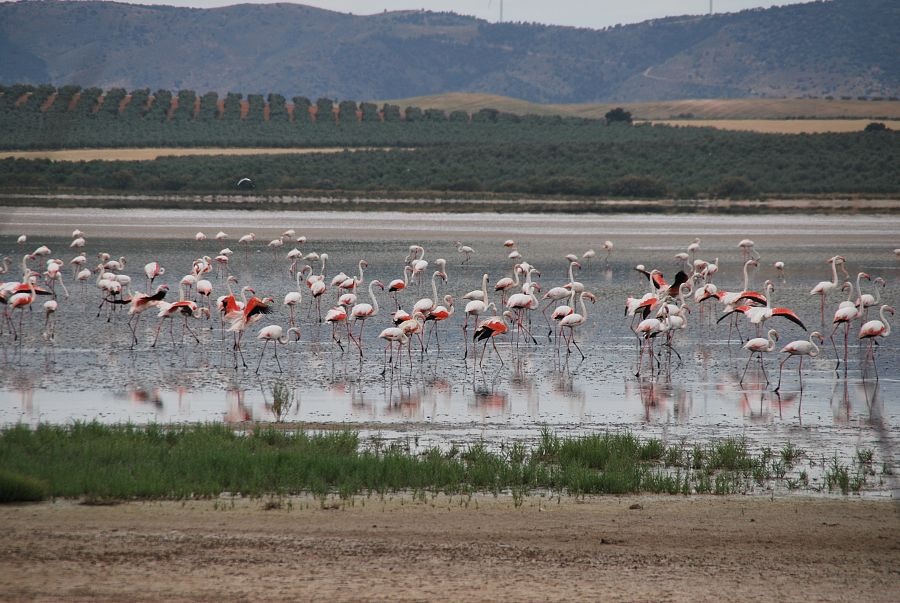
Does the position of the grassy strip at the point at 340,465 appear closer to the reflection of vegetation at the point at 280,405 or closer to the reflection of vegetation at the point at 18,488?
the reflection of vegetation at the point at 18,488

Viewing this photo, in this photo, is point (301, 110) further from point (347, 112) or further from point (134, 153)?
point (134, 153)

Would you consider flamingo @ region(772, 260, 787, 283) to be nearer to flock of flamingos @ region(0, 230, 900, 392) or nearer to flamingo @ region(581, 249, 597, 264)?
flock of flamingos @ region(0, 230, 900, 392)

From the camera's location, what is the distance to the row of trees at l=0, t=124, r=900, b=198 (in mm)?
51625

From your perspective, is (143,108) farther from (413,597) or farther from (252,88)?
(252,88)

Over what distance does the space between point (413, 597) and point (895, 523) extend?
12.1ft

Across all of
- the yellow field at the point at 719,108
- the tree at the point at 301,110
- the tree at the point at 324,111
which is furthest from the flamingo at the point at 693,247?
the yellow field at the point at 719,108

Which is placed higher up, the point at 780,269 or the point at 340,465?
the point at 780,269

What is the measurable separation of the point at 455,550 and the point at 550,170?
164 ft

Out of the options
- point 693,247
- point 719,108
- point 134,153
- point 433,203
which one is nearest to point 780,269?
point 693,247

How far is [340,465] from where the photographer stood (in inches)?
348

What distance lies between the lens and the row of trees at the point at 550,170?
169 ft

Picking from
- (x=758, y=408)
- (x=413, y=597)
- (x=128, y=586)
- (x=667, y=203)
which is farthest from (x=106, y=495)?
(x=667, y=203)

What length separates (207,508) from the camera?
26.3 ft

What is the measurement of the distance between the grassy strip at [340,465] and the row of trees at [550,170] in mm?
41471
